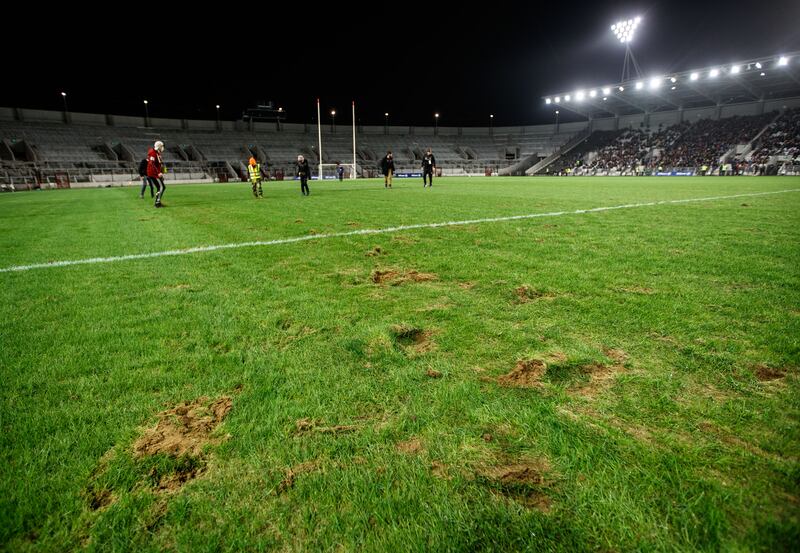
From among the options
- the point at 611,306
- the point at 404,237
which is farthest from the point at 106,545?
the point at 404,237

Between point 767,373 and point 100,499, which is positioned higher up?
point 767,373

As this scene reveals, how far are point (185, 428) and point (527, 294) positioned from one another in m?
2.80

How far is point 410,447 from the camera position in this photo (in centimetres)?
176

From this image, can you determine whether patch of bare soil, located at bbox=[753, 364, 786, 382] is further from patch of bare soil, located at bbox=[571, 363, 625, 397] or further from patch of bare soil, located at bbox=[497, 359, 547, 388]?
patch of bare soil, located at bbox=[497, 359, 547, 388]

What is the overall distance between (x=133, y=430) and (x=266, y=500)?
33.5 inches

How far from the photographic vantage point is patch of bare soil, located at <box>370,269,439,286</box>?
4.29 metres

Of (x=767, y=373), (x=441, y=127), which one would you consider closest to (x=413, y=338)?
(x=767, y=373)

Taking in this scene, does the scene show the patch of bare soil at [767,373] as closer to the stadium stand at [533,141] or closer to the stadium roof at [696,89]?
the stadium stand at [533,141]

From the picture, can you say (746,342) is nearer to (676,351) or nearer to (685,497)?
(676,351)

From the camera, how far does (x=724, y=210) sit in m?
9.60

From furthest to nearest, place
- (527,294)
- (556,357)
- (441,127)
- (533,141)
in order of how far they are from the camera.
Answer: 1. (441,127)
2. (533,141)
3. (527,294)
4. (556,357)

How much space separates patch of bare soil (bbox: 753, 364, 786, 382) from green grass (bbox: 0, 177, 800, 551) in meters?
0.02

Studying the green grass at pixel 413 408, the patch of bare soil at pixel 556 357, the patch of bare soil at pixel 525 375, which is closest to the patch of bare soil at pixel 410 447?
the green grass at pixel 413 408

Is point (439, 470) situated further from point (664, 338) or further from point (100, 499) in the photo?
point (664, 338)
